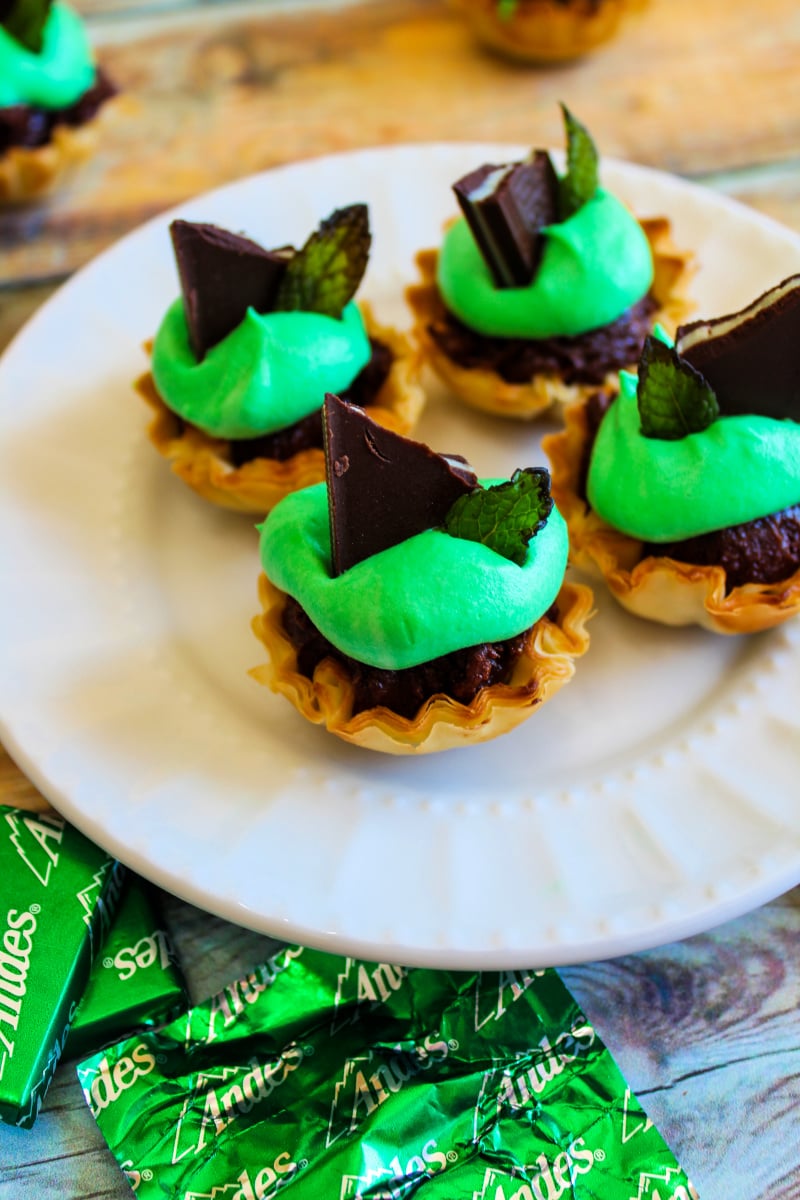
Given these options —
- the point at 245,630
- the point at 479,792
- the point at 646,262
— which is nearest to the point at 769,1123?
the point at 479,792

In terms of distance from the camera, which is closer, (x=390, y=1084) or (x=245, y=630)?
(x=390, y=1084)

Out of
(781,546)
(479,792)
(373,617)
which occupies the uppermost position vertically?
(373,617)

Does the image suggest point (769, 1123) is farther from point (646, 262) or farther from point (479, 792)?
point (646, 262)

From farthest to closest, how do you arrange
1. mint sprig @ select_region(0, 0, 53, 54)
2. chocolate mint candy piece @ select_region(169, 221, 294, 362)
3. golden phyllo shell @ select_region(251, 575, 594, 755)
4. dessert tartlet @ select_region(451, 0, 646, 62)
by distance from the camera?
1. dessert tartlet @ select_region(451, 0, 646, 62)
2. mint sprig @ select_region(0, 0, 53, 54)
3. chocolate mint candy piece @ select_region(169, 221, 294, 362)
4. golden phyllo shell @ select_region(251, 575, 594, 755)

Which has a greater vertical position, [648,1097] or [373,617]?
[373,617]

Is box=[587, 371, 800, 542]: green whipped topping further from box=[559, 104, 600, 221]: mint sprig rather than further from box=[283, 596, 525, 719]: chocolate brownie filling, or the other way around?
box=[559, 104, 600, 221]: mint sprig

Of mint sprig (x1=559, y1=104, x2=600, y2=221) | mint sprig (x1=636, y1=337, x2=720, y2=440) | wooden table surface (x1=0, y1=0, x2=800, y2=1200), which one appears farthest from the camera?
wooden table surface (x1=0, y1=0, x2=800, y2=1200)

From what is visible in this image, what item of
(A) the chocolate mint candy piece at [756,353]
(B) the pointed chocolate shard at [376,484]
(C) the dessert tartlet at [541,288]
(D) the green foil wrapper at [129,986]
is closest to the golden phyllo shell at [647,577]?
(C) the dessert tartlet at [541,288]

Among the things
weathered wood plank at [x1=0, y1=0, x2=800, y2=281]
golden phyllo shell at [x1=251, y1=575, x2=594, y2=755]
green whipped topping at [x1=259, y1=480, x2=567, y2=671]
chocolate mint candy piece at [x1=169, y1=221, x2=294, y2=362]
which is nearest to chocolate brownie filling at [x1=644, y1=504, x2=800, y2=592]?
golden phyllo shell at [x1=251, y1=575, x2=594, y2=755]
